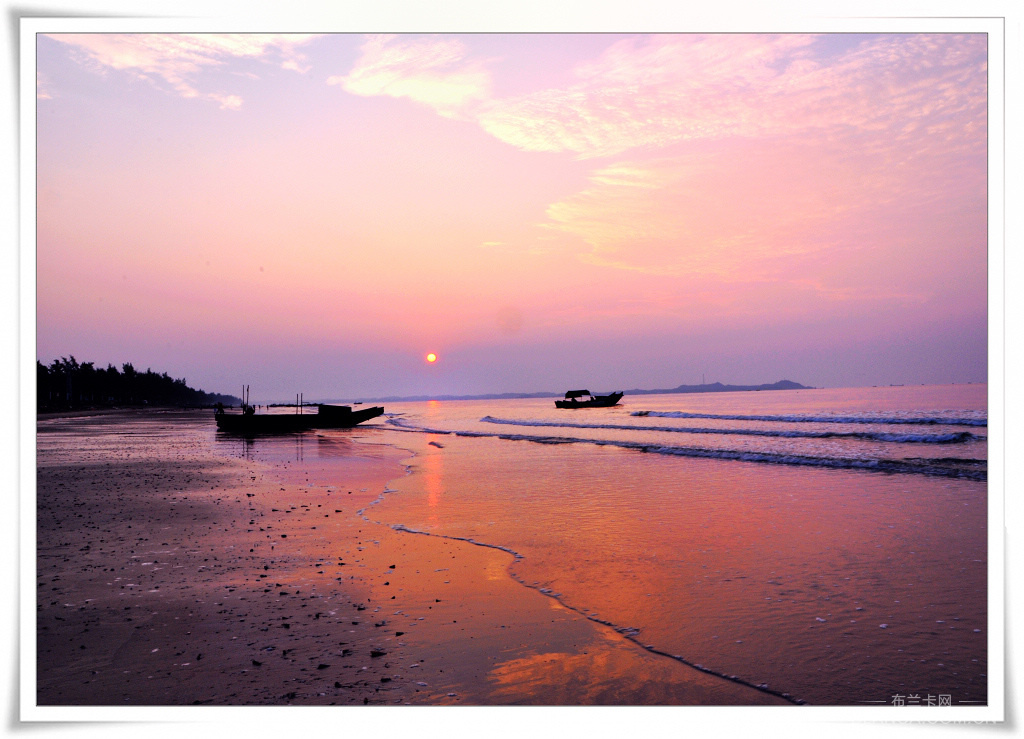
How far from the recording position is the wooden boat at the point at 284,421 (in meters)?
41.8

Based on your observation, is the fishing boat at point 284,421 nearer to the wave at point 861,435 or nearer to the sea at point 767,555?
the wave at point 861,435

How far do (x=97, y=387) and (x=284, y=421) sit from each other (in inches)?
4355

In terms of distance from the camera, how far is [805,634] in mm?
5129

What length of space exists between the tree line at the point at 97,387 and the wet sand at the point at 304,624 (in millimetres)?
94933

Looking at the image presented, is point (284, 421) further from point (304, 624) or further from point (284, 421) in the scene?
point (304, 624)

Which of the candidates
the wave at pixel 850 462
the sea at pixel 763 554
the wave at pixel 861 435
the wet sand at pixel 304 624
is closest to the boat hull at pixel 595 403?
the wave at pixel 861 435

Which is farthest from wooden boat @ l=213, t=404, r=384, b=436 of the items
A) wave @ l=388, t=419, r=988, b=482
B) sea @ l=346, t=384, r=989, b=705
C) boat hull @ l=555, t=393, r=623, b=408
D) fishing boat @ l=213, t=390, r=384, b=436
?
boat hull @ l=555, t=393, r=623, b=408

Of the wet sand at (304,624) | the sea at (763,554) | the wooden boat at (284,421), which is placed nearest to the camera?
the wet sand at (304,624)

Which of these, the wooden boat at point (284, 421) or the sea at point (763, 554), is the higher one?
the sea at point (763, 554)

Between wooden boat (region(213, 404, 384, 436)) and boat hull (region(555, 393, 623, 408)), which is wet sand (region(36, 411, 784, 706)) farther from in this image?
boat hull (region(555, 393, 623, 408))
